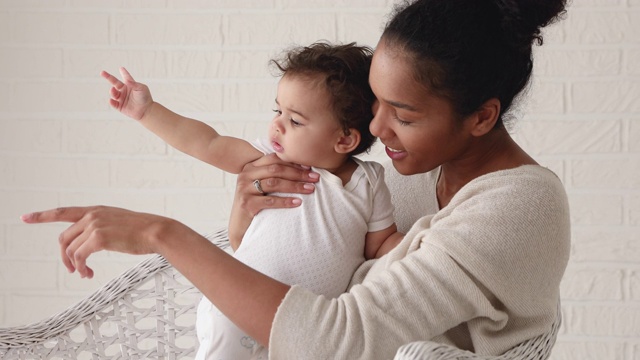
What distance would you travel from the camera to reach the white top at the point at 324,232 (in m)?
1.78

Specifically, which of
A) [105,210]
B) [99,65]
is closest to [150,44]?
[99,65]

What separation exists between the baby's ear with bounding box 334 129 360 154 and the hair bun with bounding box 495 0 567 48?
0.36 meters

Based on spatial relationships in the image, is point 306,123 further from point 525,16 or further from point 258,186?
point 525,16

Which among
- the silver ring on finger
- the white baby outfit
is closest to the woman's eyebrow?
the white baby outfit

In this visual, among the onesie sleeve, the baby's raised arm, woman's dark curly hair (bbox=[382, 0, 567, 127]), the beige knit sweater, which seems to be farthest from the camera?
the baby's raised arm

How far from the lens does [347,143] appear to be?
1808 mm

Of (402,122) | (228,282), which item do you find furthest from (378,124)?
(228,282)

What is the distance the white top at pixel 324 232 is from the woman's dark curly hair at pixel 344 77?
114 mm

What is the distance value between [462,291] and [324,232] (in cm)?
38

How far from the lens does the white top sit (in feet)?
5.83

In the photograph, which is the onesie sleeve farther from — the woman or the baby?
the woman

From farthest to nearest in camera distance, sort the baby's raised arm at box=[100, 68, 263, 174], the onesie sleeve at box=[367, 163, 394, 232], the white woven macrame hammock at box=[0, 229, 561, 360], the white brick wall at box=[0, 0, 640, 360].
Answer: the white brick wall at box=[0, 0, 640, 360] < the white woven macrame hammock at box=[0, 229, 561, 360] < the baby's raised arm at box=[100, 68, 263, 174] < the onesie sleeve at box=[367, 163, 394, 232]

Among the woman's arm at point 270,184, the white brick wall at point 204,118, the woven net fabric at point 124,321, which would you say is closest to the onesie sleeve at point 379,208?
the woman's arm at point 270,184

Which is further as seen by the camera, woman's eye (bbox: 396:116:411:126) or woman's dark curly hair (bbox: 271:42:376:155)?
woman's dark curly hair (bbox: 271:42:376:155)
